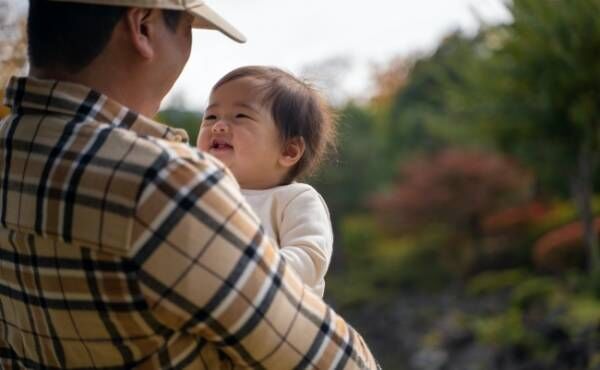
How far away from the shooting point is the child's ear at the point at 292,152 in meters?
1.91

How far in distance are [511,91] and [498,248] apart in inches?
203

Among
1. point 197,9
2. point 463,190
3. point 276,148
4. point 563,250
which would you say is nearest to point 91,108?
point 197,9

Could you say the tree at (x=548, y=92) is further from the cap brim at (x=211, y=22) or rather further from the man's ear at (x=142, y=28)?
the man's ear at (x=142, y=28)

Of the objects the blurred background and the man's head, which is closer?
the man's head

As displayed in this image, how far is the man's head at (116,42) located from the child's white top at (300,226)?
0.40 m

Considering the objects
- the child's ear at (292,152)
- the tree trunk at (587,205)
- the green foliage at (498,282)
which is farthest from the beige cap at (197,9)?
the green foliage at (498,282)

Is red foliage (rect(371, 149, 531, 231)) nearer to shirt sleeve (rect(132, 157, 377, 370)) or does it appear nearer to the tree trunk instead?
the tree trunk

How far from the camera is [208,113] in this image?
1.87 m

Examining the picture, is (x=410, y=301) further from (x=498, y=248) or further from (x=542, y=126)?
(x=542, y=126)

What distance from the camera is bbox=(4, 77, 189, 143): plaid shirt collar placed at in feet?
4.20

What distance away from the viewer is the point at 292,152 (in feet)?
6.36

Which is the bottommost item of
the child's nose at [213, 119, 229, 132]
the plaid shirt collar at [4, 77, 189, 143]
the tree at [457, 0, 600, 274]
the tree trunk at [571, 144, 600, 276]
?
the tree trunk at [571, 144, 600, 276]

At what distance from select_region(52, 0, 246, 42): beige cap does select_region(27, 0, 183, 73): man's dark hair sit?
0.01 meters

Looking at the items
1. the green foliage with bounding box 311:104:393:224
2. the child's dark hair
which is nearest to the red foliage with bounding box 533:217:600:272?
the green foliage with bounding box 311:104:393:224
